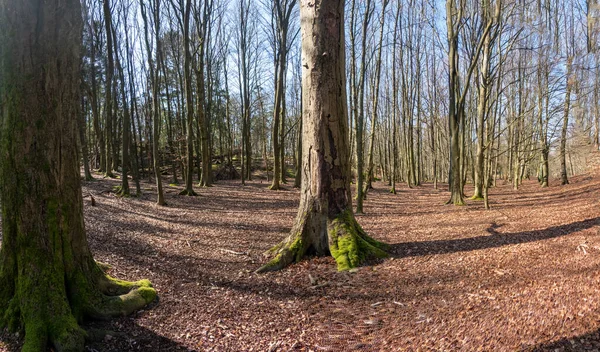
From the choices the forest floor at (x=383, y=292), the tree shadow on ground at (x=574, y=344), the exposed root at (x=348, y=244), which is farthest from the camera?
the exposed root at (x=348, y=244)

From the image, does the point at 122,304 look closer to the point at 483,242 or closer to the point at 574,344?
the point at 574,344

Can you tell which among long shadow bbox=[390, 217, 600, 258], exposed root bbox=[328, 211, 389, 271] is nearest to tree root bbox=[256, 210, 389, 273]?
exposed root bbox=[328, 211, 389, 271]

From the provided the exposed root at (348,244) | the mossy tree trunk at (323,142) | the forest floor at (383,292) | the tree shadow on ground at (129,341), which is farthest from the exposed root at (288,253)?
the tree shadow on ground at (129,341)

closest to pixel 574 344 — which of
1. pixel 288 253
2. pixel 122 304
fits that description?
pixel 288 253

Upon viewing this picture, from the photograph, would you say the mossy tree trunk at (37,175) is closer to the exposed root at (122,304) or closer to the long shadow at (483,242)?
the exposed root at (122,304)

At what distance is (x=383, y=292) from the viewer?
4012 millimetres

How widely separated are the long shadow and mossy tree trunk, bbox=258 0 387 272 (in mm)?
562

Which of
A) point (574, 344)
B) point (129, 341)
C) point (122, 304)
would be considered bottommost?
point (129, 341)

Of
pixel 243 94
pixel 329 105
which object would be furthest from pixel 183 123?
pixel 329 105

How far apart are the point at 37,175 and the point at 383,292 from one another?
368 cm

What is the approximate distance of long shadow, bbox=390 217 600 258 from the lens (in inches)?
212

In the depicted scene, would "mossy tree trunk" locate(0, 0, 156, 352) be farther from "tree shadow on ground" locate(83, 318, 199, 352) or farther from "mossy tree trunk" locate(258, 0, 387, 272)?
"mossy tree trunk" locate(258, 0, 387, 272)

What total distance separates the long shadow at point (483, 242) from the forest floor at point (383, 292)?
2cm

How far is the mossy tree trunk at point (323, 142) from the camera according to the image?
529 cm
